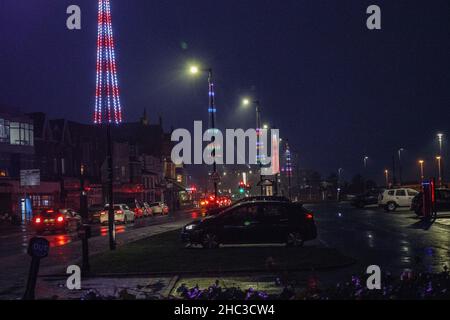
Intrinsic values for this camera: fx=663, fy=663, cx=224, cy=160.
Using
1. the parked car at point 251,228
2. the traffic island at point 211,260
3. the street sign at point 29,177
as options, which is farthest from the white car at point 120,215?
the parked car at point 251,228

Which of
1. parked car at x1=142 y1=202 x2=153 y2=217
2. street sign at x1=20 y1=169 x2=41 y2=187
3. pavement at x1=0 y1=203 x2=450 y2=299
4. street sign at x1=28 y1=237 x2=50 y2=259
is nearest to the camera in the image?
street sign at x1=28 y1=237 x2=50 y2=259

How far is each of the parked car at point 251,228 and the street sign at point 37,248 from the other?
12.1 metres

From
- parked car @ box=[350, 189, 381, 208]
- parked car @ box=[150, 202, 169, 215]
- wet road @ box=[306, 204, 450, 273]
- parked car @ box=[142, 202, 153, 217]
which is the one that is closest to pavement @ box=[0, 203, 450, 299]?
wet road @ box=[306, 204, 450, 273]

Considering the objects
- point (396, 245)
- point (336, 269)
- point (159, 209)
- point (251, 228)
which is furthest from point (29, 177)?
point (336, 269)

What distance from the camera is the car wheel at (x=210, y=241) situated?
71.0ft

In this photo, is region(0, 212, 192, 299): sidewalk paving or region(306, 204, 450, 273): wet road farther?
region(306, 204, 450, 273): wet road

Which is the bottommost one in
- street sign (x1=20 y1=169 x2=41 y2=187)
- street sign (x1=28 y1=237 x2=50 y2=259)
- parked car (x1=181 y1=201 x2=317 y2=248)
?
parked car (x1=181 y1=201 x2=317 y2=248)

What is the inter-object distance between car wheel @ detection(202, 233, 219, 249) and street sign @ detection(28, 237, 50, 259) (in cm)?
1210

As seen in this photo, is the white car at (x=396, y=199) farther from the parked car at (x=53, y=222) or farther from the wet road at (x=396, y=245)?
the parked car at (x=53, y=222)

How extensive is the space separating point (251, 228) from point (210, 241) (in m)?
1.41

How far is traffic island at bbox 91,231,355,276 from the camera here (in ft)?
51.0

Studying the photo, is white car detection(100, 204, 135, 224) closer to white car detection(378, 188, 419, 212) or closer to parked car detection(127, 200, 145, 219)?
parked car detection(127, 200, 145, 219)

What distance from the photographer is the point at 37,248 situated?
379 inches
